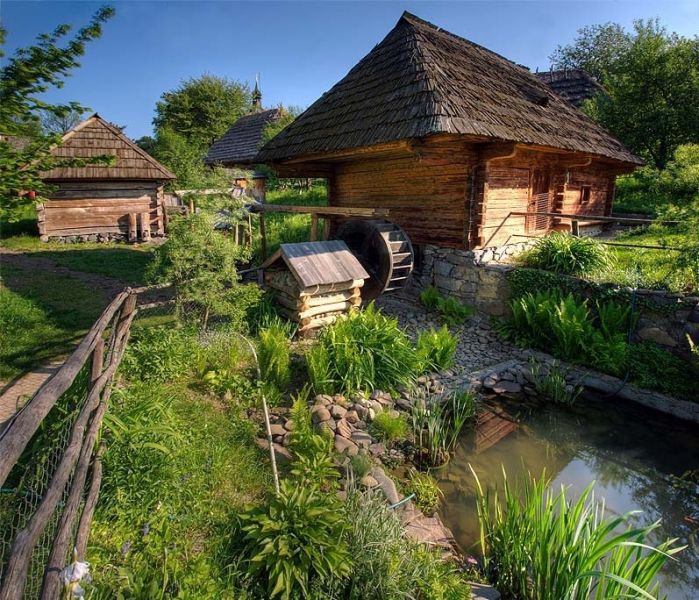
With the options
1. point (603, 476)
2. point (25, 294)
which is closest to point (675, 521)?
point (603, 476)

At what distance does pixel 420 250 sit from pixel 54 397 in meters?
7.92

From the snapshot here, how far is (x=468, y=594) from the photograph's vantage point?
2.55 metres

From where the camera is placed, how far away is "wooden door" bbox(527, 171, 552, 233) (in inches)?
384

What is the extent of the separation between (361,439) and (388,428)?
343mm

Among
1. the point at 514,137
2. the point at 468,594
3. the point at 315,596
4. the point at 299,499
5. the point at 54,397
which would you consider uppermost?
the point at 514,137

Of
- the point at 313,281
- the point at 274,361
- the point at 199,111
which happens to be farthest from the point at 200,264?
the point at 199,111

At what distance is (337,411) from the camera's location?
455cm

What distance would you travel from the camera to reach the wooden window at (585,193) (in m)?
12.2

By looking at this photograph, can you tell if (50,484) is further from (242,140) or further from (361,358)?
(242,140)

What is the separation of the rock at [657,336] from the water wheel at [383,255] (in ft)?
13.1

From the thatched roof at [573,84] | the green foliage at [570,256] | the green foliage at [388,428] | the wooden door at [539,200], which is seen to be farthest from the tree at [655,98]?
the green foliage at [388,428]

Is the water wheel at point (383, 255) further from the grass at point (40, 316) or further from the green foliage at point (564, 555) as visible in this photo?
the green foliage at point (564, 555)

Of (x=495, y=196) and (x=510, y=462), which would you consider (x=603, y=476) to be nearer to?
(x=510, y=462)

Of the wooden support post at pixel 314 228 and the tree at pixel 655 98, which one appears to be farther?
the tree at pixel 655 98
